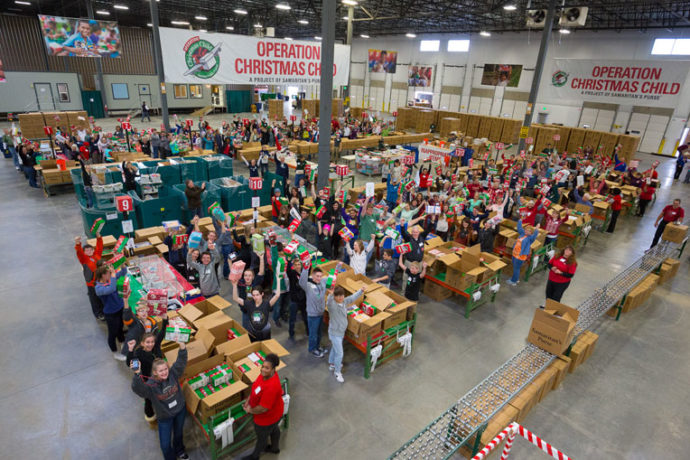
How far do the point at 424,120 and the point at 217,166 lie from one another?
2224 centimetres

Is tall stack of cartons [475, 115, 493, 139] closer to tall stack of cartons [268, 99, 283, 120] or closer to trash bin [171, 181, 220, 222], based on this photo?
tall stack of cartons [268, 99, 283, 120]

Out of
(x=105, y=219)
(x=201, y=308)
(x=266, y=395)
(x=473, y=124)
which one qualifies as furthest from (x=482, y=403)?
(x=473, y=124)

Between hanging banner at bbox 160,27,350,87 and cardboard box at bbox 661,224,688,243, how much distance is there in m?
10.8

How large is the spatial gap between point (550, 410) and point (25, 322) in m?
9.23

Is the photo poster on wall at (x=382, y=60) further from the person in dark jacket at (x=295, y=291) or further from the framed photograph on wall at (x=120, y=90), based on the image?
the person in dark jacket at (x=295, y=291)

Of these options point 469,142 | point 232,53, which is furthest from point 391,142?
point 232,53

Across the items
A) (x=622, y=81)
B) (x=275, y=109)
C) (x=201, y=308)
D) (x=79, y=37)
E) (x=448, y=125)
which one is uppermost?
(x=79, y=37)

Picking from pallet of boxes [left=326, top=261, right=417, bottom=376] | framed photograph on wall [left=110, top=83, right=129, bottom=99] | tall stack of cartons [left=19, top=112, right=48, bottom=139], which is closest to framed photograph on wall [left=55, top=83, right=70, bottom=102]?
framed photograph on wall [left=110, top=83, right=129, bottom=99]

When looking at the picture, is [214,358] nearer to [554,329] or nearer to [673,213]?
[554,329]

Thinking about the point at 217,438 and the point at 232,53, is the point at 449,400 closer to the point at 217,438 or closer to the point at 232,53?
the point at 217,438

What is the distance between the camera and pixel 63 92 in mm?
29781

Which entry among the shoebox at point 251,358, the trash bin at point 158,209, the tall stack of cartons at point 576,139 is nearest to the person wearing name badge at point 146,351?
the shoebox at point 251,358

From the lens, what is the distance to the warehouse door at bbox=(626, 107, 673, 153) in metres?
26.1

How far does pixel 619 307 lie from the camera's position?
8.37m
